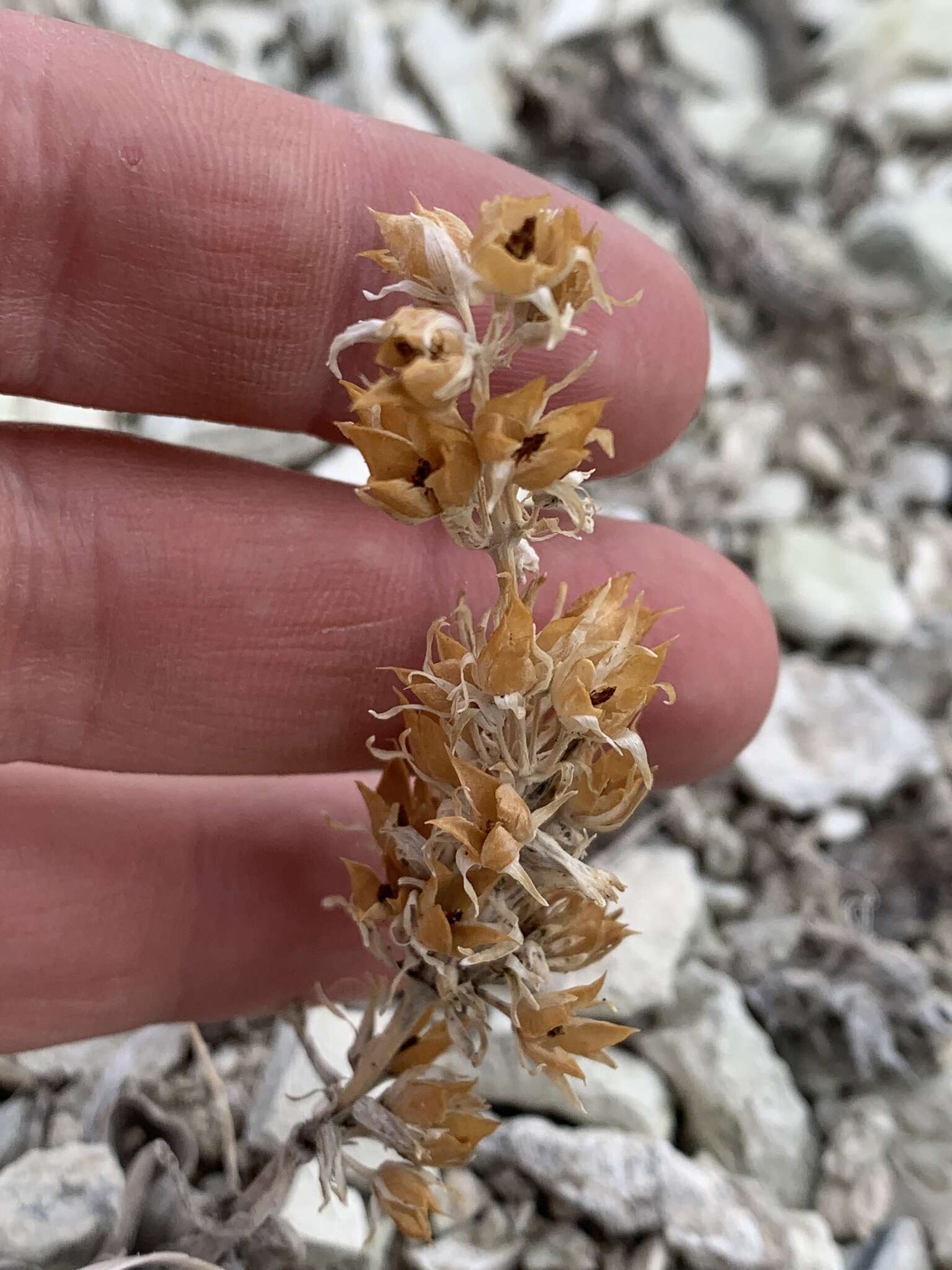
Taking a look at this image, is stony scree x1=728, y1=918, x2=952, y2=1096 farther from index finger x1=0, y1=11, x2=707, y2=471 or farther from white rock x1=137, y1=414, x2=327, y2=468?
white rock x1=137, y1=414, x2=327, y2=468

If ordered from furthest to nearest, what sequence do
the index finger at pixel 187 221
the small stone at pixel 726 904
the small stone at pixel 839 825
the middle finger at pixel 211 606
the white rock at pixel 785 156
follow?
the white rock at pixel 785 156, the small stone at pixel 839 825, the small stone at pixel 726 904, the middle finger at pixel 211 606, the index finger at pixel 187 221

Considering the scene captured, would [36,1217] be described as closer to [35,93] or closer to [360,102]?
[35,93]

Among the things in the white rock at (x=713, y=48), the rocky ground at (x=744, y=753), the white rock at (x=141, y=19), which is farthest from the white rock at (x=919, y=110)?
the white rock at (x=141, y=19)

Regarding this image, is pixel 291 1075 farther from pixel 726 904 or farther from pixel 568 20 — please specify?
pixel 568 20

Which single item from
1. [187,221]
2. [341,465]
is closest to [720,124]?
[341,465]

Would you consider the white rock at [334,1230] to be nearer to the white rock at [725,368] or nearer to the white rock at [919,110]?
the white rock at [725,368]

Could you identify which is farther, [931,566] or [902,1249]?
[931,566]
